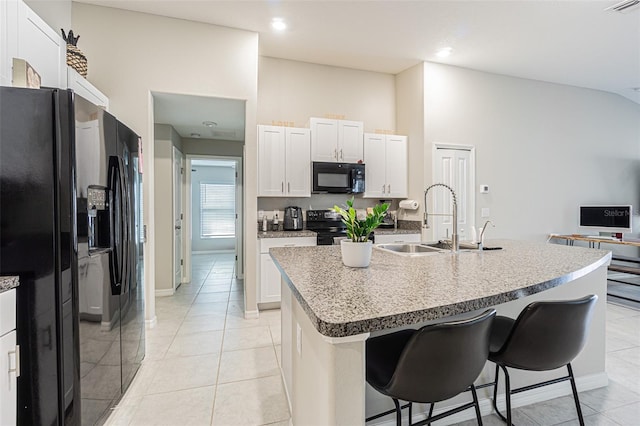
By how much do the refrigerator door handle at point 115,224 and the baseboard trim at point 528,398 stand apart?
1679 millimetres

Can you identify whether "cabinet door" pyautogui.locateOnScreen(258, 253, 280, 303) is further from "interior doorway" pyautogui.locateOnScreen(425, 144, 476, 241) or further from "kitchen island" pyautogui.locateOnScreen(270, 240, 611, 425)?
"interior doorway" pyautogui.locateOnScreen(425, 144, 476, 241)

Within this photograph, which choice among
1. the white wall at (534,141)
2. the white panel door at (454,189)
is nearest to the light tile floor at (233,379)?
the white wall at (534,141)

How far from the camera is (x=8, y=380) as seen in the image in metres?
1.18

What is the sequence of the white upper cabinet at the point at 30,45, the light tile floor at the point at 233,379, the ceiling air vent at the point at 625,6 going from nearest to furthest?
the white upper cabinet at the point at 30,45 → the light tile floor at the point at 233,379 → the ceiling air vent at the point at 625,6

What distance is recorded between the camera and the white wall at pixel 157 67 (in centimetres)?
281

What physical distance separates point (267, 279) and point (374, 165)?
207cm

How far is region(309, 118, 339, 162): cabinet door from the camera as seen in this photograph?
3727 mm

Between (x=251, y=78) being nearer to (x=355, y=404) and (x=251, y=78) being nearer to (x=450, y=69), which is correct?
(x=450, y=69)

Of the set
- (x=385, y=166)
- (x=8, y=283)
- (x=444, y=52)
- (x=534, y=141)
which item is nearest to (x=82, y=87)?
(x=8, y=283)

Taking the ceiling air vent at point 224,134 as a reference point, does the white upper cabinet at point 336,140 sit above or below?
below

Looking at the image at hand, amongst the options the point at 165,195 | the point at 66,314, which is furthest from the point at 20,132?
the point at 165,195

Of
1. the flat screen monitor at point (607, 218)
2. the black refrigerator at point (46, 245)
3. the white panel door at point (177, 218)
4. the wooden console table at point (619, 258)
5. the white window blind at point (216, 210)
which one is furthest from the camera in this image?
the white window blind at point (216, 210)

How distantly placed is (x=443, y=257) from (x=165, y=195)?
367cm

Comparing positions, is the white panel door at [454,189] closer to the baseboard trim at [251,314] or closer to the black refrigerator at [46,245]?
the baseboard trim at [251,314]
